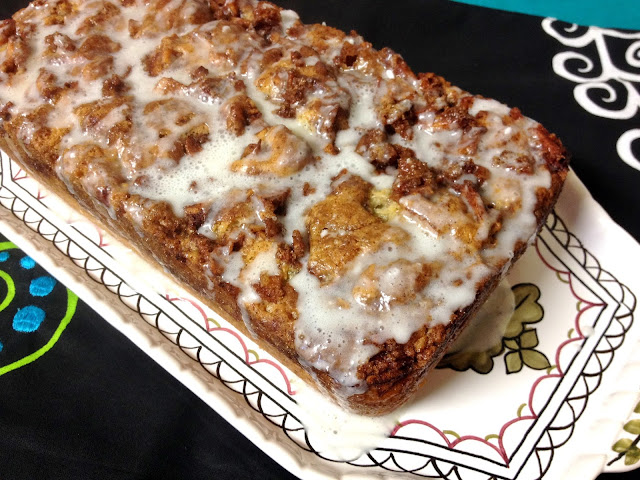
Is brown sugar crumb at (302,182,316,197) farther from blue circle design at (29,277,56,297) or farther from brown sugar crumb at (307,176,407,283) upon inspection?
blue circle design at (29,277,56,297)

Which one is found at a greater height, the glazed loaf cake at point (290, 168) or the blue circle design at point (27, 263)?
the glazed loaf cake at point (290, 168)

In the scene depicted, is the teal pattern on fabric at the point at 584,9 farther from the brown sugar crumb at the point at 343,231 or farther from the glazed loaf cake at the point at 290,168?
the brown sugar crumb at the point at 343,231

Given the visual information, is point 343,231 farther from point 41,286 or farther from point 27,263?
point 27,263

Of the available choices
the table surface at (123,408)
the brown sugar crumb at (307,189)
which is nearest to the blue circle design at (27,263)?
the table surface at (123,408)

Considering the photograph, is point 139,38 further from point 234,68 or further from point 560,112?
point 560,112

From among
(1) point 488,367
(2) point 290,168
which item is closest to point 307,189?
(2) point 290,168

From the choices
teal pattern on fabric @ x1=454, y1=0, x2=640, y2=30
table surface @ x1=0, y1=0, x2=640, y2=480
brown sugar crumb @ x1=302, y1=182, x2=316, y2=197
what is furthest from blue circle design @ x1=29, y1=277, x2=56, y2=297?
teal pattern on fabric @ x1=454, y1=0, x2=640, y2=30

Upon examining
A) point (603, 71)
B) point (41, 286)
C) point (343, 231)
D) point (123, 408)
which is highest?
point (343, 231)
